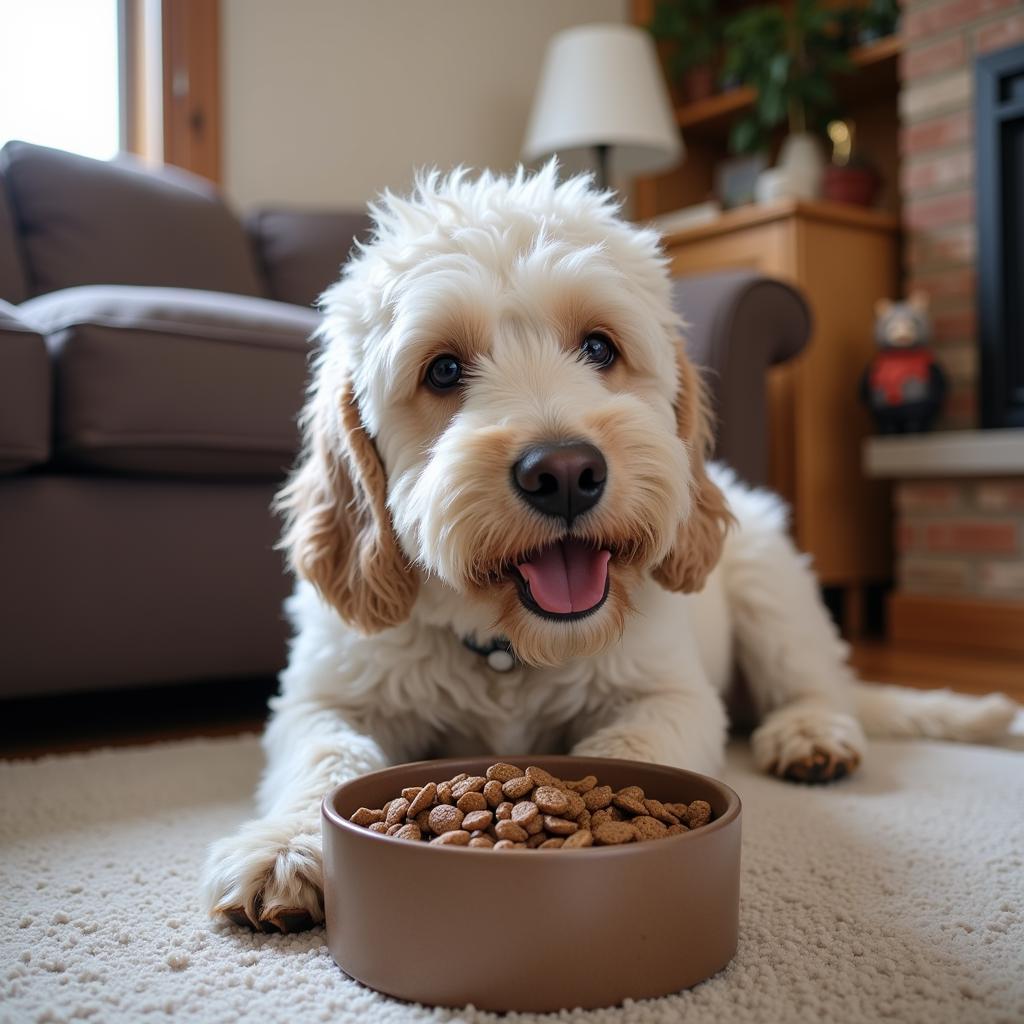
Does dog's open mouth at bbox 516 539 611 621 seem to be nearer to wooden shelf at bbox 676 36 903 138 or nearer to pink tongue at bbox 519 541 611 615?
pink tongue at bbox 519 541 611 615

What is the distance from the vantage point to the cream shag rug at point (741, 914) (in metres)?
0.94

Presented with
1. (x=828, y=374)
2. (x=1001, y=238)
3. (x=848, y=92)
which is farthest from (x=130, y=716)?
(x=848, y=92)

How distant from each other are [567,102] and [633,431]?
12.2 feet

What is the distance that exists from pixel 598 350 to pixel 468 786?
62 centimetres

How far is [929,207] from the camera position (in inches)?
166

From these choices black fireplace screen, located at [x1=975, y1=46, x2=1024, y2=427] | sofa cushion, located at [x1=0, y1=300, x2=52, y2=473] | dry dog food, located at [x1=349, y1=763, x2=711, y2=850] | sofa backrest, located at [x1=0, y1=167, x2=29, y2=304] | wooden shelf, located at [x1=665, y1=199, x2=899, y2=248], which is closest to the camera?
dry dog food, located at [x1=349, y1=763, x2=711, y2=850]

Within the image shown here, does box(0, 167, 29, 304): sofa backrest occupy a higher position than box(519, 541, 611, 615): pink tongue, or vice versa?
box(0, 167, 29, 304): sofa backrest

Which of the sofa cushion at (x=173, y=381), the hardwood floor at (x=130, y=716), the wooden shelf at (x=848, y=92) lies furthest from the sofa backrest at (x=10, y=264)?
the wooden shelf at (x=848, y=92)

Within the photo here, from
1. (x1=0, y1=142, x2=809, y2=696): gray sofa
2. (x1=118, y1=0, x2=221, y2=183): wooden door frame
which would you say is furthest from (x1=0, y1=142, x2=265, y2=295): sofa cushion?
(x1=118, y1=0, x2=221, y2=183): wooden door frame

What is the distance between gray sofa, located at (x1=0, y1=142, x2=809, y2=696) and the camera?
201cm

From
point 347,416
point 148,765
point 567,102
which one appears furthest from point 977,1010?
point 567,102

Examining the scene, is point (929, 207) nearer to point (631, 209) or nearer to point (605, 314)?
point (631, 209)

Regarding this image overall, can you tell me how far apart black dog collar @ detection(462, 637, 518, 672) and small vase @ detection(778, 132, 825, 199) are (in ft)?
12.4

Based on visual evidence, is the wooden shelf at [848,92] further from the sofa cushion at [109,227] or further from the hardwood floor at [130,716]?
the hardwood floor at [130,716]
